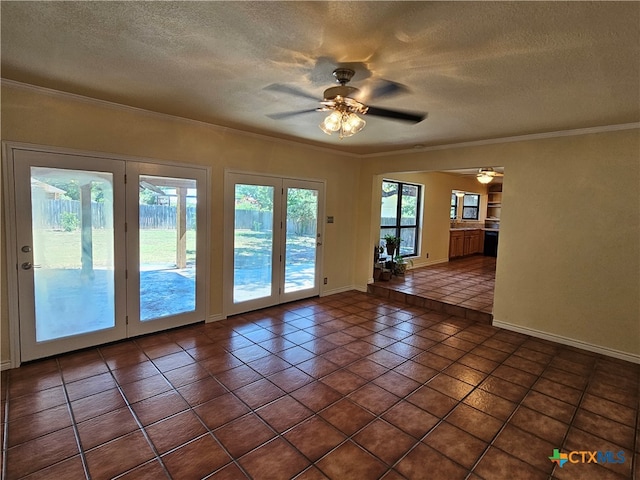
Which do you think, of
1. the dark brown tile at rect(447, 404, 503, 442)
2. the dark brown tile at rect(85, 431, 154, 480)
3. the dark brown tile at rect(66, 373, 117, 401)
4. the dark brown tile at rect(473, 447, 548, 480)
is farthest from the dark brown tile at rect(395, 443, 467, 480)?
the dark brown tile at rect(66, 373, 117, 401)

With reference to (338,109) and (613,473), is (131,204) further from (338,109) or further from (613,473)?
(613,473)

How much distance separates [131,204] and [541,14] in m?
3.64

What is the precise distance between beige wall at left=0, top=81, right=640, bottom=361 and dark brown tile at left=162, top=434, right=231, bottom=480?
2122 mm

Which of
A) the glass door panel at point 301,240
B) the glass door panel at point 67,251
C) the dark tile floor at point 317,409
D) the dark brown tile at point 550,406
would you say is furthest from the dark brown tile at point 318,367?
the glass door panel at point 67,251

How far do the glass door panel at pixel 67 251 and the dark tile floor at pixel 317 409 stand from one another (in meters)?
0.28

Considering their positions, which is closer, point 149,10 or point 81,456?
point 149,10

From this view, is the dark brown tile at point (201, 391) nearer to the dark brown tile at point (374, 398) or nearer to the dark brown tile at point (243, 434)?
the dark brown tile at point (243, 434)

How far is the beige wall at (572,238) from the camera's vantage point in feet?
11.2

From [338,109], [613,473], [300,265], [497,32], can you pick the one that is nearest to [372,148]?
[300,265]

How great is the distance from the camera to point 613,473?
195 centimetres

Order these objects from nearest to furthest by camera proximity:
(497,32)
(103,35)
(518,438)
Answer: (497,32), (103,35), (518,438)

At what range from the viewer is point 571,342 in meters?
3.77

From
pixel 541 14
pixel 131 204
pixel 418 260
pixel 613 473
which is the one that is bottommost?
pixel 613 473

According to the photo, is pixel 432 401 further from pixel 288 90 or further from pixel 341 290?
pixel 341 290
